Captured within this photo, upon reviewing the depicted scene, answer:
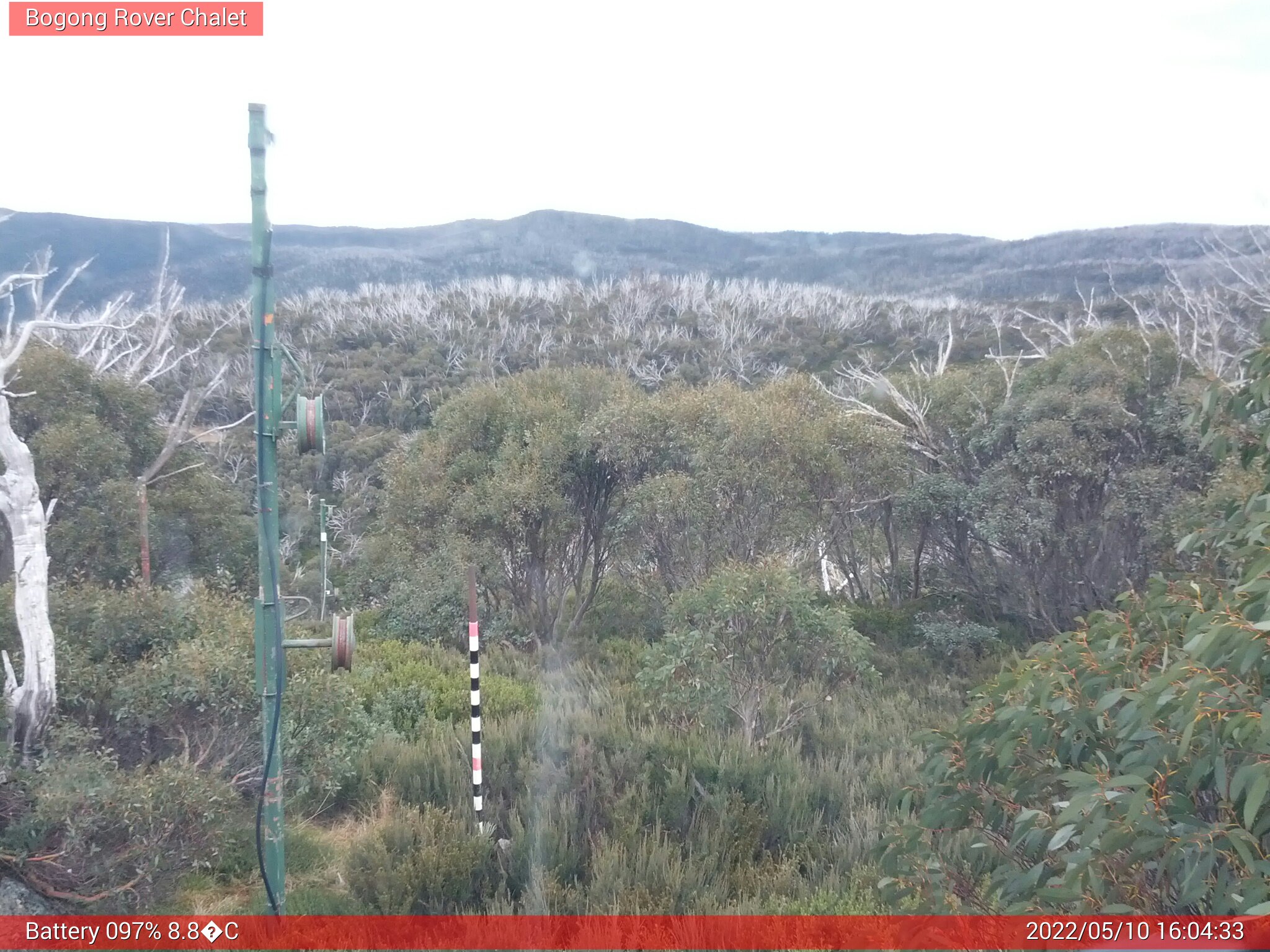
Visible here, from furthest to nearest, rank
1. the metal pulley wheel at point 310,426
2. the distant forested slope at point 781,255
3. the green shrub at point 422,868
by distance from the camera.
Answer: the distant forested slope at point 781,255, the green shrub at point 422,868, the metal pulley wheel at point 310,426

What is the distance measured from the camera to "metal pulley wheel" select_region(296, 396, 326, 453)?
12.6 feet

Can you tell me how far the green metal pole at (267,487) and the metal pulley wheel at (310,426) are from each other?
0.50ft

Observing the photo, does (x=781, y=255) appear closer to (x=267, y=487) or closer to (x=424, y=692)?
(x=424, y=692)

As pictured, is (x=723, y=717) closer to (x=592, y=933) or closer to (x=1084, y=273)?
(x=592, y=933)

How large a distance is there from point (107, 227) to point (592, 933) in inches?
446

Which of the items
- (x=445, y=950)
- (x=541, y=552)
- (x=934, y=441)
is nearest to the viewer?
(x=445, y=950)

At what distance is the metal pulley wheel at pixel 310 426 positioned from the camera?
3836 mm

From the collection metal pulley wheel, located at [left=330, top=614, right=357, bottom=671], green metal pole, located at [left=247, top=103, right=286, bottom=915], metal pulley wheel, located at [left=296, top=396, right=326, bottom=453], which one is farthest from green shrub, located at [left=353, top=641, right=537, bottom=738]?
metal pulley wheel, located at [left=296, top=396, right=326, bottom=453]

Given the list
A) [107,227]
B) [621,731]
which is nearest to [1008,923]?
[621,731]

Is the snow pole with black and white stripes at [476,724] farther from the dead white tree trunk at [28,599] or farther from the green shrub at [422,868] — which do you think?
the dead white tree trunk at [28,599]

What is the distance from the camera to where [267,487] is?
3.92 metres

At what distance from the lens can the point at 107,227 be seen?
11.9 meters

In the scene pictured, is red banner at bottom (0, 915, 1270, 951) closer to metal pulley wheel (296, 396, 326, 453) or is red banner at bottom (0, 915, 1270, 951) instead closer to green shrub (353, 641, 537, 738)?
metal pulley wheel (296, 396, 326, 453)

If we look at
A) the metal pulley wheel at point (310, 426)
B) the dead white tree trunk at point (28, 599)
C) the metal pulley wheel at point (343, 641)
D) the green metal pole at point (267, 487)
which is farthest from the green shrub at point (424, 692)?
the metal pulley wheel at point (310, 426)
